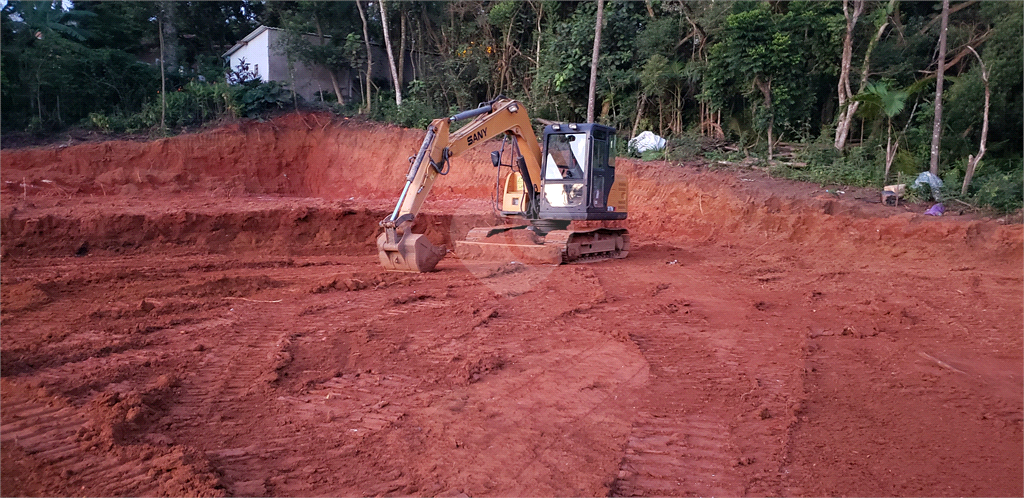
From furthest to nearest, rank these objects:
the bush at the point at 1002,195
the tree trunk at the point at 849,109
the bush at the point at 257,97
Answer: the bush at the point at 257,97
the tree trunk at the point at 849,109
the bush at the point at 1002,195

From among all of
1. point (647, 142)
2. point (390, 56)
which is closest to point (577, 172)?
point (647, 142)

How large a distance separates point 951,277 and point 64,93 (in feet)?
67.7

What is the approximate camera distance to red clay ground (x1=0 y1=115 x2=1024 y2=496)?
4.10 meters

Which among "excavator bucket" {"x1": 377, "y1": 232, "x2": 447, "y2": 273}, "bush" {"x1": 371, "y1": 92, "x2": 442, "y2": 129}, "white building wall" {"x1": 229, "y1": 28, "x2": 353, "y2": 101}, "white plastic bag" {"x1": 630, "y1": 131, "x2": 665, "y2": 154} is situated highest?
"white building wall" {"x1": 229, "y1": 28, "x2": 353, "y2": 101}

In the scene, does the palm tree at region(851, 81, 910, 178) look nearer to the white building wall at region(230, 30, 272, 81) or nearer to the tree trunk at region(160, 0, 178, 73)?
the white building wall at region(230, 30, 272, 81)

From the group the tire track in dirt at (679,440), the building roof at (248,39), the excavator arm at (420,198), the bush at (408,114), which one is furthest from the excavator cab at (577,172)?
the building roof at (248,39)

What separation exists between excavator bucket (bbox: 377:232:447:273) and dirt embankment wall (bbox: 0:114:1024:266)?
678 cm

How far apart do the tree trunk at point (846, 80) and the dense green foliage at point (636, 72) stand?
1.04ft

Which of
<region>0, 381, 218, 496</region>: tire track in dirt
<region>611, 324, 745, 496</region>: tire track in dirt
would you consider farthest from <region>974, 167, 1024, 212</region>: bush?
<region>0, 381, 218, 496</region>: tire track in dirt

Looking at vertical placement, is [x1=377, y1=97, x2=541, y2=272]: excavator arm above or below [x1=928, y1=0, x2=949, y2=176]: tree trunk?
below

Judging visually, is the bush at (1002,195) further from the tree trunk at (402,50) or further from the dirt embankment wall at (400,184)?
the tree trunk at (402,50)

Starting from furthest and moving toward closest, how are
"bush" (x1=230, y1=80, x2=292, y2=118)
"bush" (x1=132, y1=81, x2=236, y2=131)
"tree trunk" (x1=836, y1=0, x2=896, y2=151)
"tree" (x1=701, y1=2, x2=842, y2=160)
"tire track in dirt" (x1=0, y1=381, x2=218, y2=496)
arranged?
"bush" (x1=230, y1=80, x2=292, y2=118), "bush" (x1=132, y1=81, x2=236, y2=131), "tree" (x1=701, y1=2, x2=842, y2=160), "tree trunk" (x1=836, y1=0, x2=896, y2=151), "tire track in dirt" (x1=0, y1=381, x2=218, y2=496)

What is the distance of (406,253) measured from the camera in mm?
9625

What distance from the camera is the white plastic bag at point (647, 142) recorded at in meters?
17.7
